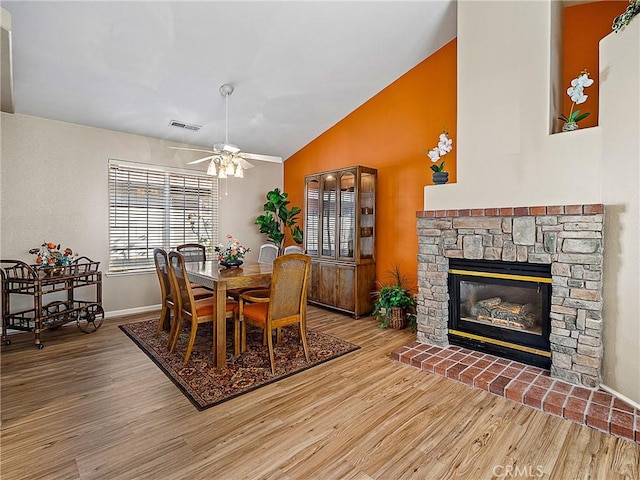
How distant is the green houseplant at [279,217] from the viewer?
5965 mm

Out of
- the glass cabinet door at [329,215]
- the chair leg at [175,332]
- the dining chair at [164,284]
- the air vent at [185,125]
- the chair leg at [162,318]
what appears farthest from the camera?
the glass cabinet door at [329,215]

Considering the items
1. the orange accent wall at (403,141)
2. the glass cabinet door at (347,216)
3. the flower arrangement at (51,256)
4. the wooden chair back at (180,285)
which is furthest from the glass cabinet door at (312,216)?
the flower arrangement at (51,256)

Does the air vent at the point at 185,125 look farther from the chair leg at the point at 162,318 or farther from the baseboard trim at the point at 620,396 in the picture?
Answer: the baseboard trim at the point at 620,396

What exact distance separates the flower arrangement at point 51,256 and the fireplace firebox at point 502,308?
14.5ft

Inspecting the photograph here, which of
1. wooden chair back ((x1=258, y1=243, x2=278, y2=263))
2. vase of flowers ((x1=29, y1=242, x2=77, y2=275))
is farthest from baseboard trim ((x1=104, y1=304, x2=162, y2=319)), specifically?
wooden chair back ((x1=258, y1=243, x2=278, y2=263))

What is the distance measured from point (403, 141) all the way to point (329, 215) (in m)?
1.49

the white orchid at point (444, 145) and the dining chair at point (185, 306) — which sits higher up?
the white orchid at point (444, 145)

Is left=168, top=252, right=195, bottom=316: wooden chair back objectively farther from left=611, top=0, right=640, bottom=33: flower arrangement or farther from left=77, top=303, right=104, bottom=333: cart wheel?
left=611, top=0, right=640, bottom=33: flower arrangement

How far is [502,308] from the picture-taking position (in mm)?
3209

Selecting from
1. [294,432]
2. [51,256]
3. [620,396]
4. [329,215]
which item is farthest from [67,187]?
[620,396]

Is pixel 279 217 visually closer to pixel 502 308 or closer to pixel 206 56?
pixel 206 56

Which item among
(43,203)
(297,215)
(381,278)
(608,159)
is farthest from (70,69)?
(608,159)

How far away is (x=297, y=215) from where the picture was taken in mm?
6289

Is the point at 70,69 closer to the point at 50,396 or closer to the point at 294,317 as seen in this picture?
the point at 50,396
